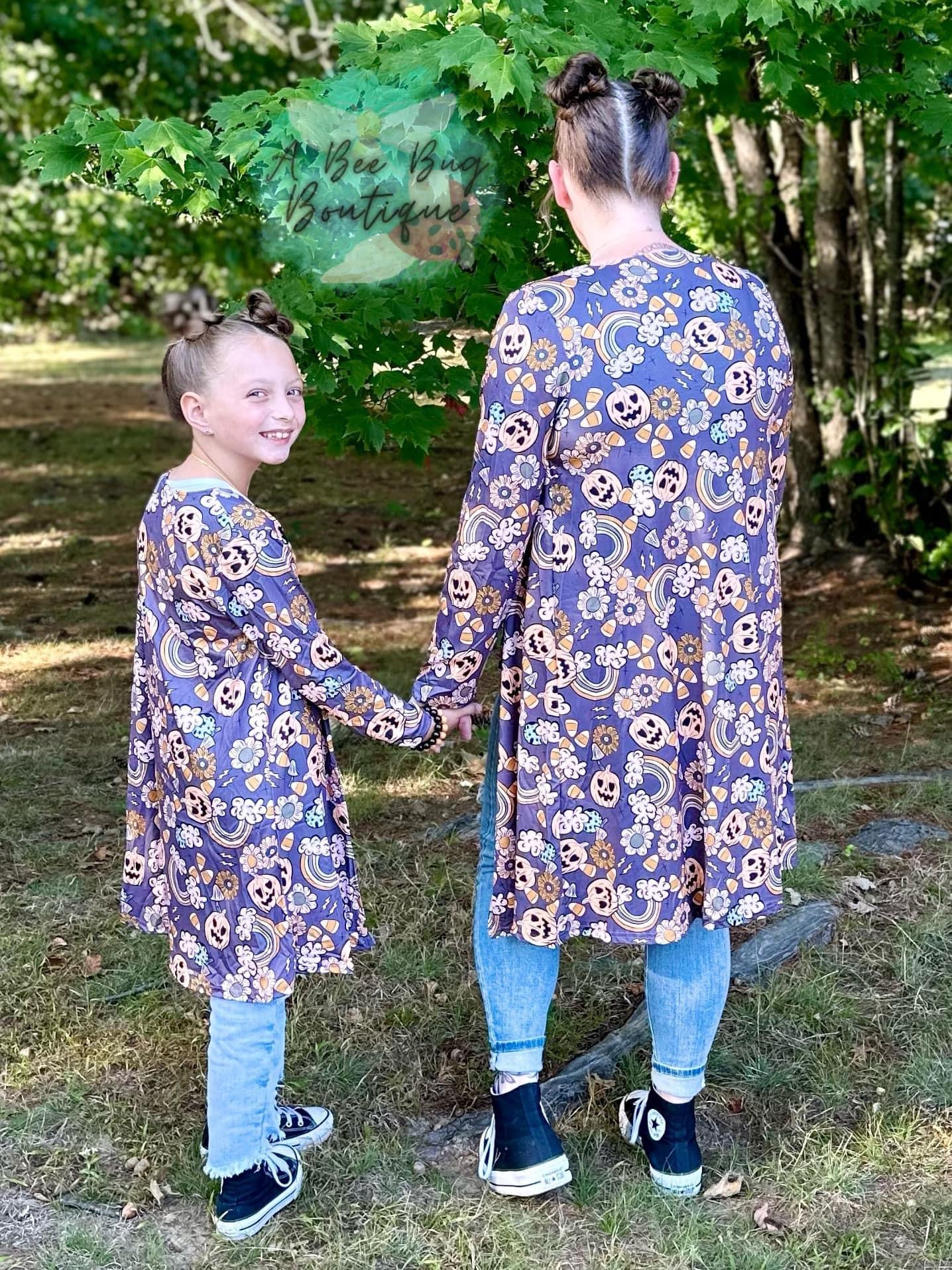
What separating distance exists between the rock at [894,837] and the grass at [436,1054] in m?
0.08

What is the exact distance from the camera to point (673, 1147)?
279 cm

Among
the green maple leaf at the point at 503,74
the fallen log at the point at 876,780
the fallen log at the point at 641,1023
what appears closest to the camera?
the fallen log at the point at 641,1023

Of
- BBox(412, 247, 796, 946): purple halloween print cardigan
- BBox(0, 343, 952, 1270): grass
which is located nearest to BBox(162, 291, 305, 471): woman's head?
BBox(412, 247, 796, 946): purple halloween print cardigan

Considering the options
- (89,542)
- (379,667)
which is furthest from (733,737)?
(89,542)

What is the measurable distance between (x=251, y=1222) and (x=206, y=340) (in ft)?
5.04

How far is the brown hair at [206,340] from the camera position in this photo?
2.57m

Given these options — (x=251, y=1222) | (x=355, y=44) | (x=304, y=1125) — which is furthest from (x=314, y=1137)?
(x=355, y=44)

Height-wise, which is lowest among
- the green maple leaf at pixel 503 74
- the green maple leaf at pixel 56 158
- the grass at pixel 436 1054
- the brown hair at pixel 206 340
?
the grass at pixel 436 1054

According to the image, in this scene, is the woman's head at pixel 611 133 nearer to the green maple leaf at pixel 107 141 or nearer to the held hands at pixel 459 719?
the held hands at pixel 459 719

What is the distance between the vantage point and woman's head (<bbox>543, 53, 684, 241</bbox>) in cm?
236

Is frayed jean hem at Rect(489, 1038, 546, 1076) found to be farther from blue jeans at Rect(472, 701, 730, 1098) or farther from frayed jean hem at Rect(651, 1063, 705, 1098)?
frayed jean hem at Rect(651, 1063, 705, 1098)

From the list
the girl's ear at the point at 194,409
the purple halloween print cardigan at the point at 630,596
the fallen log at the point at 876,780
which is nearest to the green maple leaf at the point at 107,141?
the girl's ear at the point at 194,409

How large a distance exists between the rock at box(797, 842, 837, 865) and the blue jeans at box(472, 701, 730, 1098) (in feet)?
4.45

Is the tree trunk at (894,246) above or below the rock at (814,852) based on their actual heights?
above
